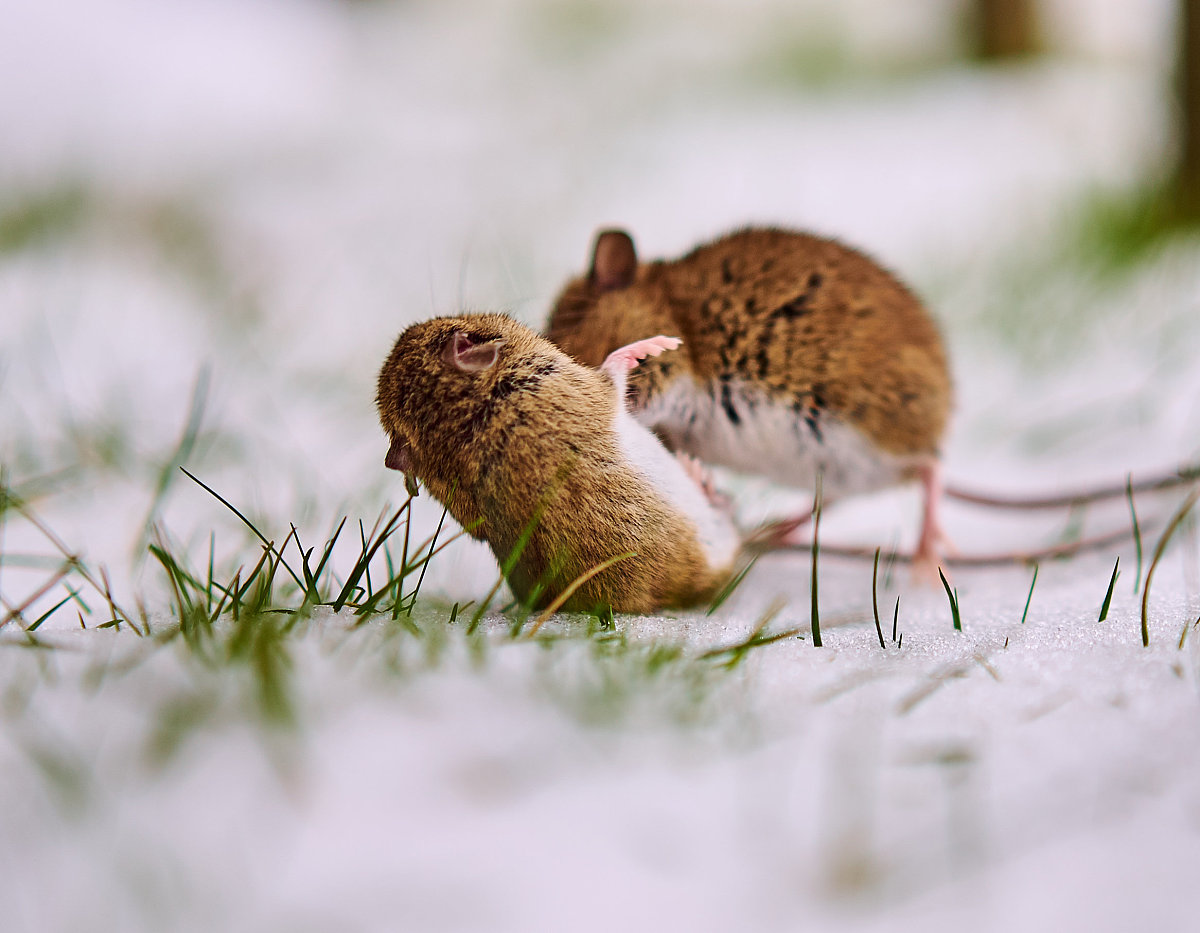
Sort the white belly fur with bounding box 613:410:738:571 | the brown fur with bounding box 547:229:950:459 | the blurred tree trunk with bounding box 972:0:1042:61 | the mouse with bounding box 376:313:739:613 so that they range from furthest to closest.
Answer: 1. the blurred tree trunk with bounding box 972:0:1042:61
2. the brown fur with bounding box 547:229:950:459
3. the white belly fur with bounding box 613:410:738:571
4. the mouse with bounding box 376:313:739:613

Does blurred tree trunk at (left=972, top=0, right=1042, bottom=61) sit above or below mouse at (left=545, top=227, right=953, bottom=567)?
above

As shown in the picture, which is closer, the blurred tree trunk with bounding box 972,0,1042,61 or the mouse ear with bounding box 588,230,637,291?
the mouse ear with bounding box 588,230,637,291

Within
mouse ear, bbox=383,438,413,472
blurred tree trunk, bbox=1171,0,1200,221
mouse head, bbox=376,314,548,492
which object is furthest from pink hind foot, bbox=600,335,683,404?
blurred tree trunk, bbox=1171,0,1200,221

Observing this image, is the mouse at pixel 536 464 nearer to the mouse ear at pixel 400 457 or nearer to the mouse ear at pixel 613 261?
the mouse ear at pixel 400 457

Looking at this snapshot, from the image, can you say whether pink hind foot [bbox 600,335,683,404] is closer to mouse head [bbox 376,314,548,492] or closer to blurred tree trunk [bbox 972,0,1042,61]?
mouse head [bbox 376,314,548,492]

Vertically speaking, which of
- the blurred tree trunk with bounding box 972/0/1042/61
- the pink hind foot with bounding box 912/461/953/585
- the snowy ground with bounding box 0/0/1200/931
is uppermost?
the blurred tree trunk with bounding box 972/0/1042/61

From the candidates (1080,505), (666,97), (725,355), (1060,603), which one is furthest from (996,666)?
(666,97)

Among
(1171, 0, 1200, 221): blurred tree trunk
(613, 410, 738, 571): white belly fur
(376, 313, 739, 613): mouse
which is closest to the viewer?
(376, 313, 739, 613): mouse
